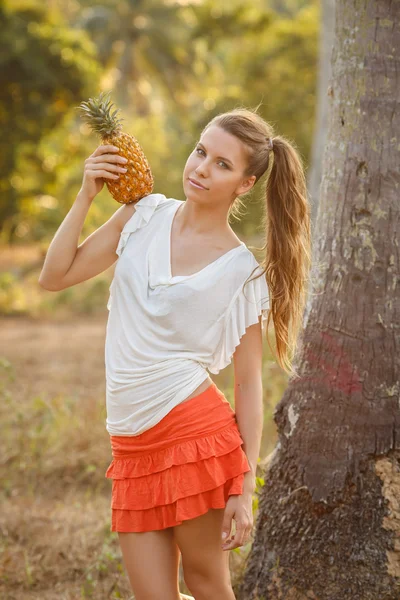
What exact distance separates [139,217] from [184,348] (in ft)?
1.54

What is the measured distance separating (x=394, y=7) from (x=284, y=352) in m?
1.34

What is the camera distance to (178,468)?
7.81 ft

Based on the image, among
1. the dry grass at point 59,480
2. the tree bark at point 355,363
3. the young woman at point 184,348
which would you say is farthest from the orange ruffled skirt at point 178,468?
the dry grass at point 59,480

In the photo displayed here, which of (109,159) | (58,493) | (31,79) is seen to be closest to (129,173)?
(109,159)

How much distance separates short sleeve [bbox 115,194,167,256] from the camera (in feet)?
8.27

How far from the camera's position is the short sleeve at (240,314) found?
97.0 inches

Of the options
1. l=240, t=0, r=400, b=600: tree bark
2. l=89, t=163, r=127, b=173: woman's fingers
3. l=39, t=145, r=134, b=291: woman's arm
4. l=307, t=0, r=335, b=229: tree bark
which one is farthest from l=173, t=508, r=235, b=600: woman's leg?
l=307, t=0, r=335, b=229: tree bark

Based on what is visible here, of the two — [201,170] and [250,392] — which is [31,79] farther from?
[250,392]

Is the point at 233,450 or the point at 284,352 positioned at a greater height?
the point at 284,352

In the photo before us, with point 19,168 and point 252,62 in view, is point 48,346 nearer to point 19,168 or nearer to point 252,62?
point 19,168

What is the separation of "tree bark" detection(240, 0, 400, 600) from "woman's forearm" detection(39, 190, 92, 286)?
102cm

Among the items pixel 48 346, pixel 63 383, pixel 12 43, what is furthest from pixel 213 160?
pixel 12 43

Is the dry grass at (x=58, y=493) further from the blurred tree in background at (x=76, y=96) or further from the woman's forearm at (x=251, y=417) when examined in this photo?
the blurred tree in background at (x=76, y=96)

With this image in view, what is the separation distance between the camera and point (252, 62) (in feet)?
54.6
